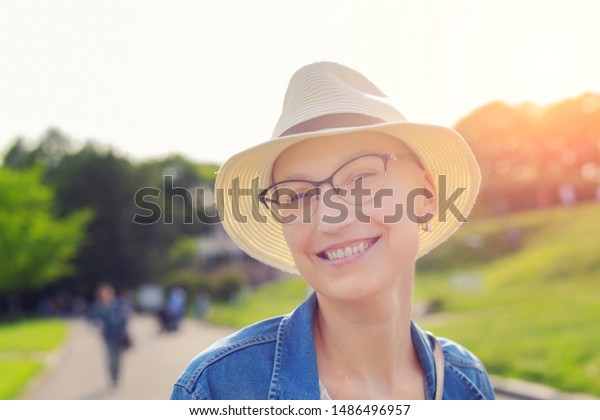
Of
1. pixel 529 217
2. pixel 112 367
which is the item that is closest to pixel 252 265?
pixel 529 217

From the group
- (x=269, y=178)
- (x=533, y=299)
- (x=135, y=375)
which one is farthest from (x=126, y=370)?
(x=269, y=178)

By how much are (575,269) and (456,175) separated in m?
19.0

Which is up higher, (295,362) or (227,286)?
(295,362)

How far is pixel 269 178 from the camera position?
2121 millimetres

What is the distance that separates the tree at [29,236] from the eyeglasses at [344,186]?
4132cm

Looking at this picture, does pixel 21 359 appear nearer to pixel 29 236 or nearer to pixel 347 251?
pixel 347 251

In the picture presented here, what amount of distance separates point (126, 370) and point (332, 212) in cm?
1039

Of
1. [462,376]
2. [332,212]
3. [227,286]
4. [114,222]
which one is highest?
[332,212]

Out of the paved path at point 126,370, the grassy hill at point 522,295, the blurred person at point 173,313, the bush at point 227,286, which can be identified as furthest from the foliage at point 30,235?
the paved path at point 126,370

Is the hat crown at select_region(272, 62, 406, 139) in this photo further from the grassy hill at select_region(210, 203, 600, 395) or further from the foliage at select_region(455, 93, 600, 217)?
the foliage at select_region(455, 93, 600, 217)

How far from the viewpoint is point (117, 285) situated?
4244cm
